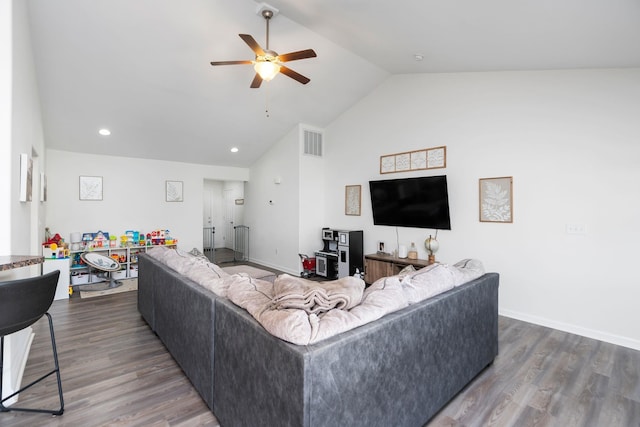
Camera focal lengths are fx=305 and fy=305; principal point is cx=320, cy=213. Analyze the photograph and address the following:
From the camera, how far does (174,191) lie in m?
6.49

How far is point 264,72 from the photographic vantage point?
3086mm

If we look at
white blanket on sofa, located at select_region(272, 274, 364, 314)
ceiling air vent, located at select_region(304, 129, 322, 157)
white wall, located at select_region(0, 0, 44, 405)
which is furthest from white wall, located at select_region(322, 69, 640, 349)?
white wall, located at select_region(0, 0, 44, 405)

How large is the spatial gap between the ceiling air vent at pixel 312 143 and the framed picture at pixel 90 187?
391cm

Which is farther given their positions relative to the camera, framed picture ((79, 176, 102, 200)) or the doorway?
the doorway

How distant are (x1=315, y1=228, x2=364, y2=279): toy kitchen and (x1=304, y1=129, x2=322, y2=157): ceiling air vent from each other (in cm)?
157

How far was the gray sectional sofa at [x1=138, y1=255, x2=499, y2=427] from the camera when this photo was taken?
123cm

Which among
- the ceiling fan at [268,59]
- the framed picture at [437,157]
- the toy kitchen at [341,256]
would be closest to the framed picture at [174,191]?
the toy kitchen at [341,256]

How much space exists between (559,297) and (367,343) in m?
3.18

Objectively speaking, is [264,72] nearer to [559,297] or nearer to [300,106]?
[300,106]

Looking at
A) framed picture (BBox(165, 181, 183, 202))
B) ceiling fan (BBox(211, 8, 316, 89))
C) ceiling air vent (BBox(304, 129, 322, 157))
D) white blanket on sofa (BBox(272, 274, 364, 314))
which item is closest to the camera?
white blanket on sofa (BBox(272, 274, 364, 314))

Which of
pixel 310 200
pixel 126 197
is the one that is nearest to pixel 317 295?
pixel 310 200

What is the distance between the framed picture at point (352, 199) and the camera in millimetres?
5566

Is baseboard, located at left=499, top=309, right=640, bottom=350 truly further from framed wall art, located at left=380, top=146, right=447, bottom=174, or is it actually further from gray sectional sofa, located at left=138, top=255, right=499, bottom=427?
framed wall art, located at left=380, top=146, right=447, bottom=174

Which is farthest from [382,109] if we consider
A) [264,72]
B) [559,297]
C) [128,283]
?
[128,283]
